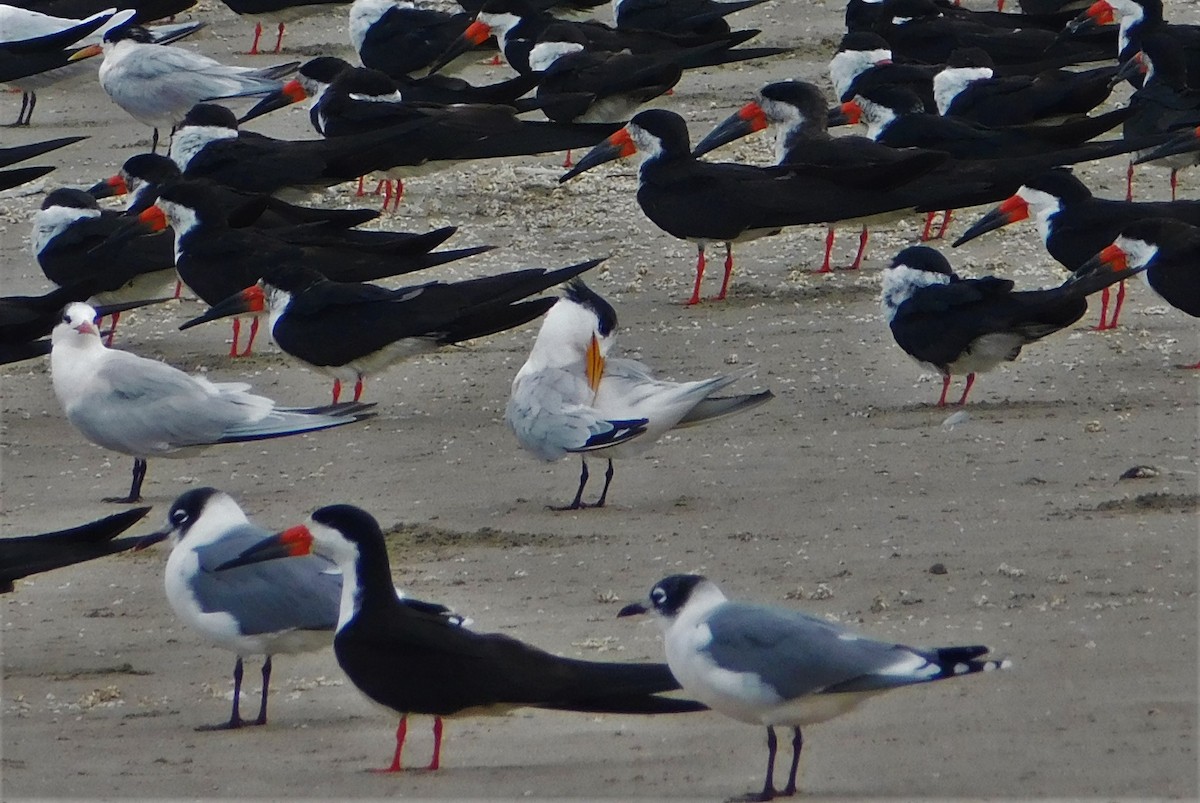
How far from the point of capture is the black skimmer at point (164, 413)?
689 centimetres

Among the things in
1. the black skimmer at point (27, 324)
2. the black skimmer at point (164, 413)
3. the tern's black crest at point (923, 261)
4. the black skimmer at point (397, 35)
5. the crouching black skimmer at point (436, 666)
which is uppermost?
the crouching black skimmer at point (436, 666)

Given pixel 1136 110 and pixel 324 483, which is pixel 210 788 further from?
pixel 1136 110

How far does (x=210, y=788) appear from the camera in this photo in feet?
14.5

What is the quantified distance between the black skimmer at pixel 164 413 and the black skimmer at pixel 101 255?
2.00m

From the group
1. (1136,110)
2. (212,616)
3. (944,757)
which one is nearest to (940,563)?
(944,757)

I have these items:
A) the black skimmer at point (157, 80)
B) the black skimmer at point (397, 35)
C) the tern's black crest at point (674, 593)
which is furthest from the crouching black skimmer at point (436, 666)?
the black skimmer at point (397, 35)

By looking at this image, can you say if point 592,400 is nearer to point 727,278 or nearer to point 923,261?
point 923,261

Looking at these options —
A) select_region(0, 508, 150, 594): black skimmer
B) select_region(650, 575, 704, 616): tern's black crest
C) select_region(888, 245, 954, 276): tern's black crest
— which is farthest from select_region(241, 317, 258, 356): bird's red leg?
select_region(650, 575, 704, 616): tern's black crest

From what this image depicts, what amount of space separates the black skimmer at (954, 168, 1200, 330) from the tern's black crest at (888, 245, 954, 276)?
91 centimetres

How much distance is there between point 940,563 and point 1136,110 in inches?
233

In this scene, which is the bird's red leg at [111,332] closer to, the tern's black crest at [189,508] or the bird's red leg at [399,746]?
the tern's black crest at [189,508]

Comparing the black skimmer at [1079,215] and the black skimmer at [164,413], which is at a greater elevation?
the black skimmer at [164,413]

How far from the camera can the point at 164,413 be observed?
689 cm

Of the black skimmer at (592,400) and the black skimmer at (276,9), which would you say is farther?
the black skimmer at (276,9)
